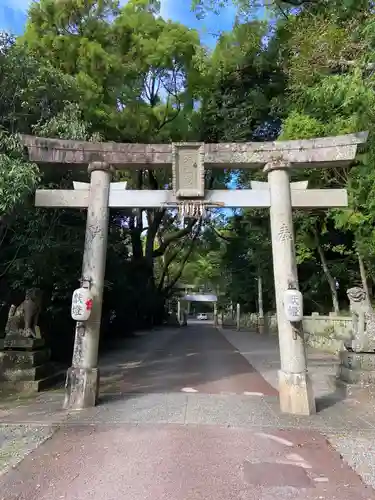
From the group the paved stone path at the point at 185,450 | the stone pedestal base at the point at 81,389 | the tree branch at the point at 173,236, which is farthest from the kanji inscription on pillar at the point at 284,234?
the tree branch at the point at 173,236

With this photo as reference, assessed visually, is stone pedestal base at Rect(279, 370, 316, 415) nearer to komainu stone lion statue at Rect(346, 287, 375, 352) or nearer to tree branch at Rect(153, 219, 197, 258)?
komainu stone lion statue at Rect(346, 287, 375, 352)

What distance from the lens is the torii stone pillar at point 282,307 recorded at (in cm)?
708

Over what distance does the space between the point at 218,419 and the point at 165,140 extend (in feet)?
52.4

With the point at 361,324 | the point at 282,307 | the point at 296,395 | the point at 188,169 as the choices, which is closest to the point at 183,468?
the point at 296,395

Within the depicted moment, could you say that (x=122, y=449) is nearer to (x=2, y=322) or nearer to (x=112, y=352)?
(x=2, y=322)

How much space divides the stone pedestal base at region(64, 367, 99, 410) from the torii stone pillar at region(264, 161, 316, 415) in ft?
10.1

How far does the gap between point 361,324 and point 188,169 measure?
4.69m

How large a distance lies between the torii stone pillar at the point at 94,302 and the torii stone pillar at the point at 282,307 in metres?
2.98

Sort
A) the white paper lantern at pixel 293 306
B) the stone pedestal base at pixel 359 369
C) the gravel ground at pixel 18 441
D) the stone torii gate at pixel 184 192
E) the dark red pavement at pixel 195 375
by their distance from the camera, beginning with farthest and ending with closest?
the dark red pavement at pixel 195 375, the stone pedestal base at pixel 359 369, the stone torii gate at pixel 184 192, the white paper lantern at pixel 293 306, the gravel ground at pixel 18 441

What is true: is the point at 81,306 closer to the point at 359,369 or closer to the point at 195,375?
the point at 195,375

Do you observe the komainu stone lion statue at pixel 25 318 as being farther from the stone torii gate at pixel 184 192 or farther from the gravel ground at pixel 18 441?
the gravel ground at pixel 18 441

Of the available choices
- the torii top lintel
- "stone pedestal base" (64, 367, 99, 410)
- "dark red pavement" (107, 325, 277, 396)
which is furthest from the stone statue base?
the torii top lintel

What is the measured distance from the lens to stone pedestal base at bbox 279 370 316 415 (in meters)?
6.99

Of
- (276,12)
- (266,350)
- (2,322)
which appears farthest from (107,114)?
(266,350)
